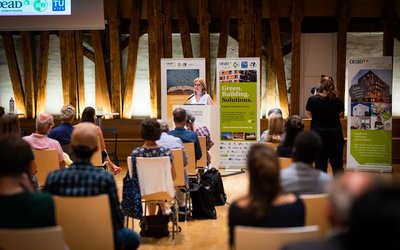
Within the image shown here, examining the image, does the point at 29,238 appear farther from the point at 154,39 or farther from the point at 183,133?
→ the point at 154,39

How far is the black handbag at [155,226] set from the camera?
16.9 feet

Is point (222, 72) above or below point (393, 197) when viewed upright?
above

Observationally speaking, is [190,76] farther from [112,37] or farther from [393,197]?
[393,197]

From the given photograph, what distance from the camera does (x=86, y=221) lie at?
3.07 m

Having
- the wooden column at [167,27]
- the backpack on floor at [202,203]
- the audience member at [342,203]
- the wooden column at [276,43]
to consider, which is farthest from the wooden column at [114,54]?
the audience member at [342,203]

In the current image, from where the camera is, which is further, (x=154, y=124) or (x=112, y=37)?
(x=112, y=37)

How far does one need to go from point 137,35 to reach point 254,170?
26.3 ft

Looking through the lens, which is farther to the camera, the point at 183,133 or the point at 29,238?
the point at 183,133

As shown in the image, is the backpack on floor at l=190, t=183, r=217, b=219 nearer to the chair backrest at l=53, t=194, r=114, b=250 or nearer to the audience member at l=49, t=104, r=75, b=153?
the audience member at l=49, t=104, r=75, b=153

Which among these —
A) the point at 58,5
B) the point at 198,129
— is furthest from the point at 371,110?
the point at 58,5

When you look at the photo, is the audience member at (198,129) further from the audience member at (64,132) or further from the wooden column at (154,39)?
the wooden column at (154,39)

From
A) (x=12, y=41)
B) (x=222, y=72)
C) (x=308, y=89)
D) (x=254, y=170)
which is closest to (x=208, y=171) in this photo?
(x=222, y=72)

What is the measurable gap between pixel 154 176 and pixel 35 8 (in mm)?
5406

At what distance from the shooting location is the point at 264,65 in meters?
10.3
